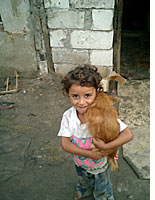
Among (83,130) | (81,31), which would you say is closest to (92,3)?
(81,31)

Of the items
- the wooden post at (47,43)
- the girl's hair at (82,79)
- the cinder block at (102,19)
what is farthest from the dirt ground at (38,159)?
the cinder block at (102,19)

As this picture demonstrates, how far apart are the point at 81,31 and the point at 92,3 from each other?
0.56m

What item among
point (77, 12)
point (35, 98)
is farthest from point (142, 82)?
point (35, 98)

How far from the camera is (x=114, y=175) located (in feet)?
7.39

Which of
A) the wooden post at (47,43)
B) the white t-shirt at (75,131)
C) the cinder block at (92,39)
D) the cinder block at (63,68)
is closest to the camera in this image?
the white t-shirt at (75,131)

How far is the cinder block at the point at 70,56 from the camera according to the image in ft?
13.0

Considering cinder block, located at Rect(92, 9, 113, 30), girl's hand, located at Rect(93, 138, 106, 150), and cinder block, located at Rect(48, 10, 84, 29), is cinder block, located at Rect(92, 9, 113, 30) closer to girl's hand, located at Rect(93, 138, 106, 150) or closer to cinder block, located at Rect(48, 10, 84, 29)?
cinder block, located at Rect(48, 10, 84, 29)

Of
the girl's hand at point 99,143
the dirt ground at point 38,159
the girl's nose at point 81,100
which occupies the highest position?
the girl's nose at point 81,100

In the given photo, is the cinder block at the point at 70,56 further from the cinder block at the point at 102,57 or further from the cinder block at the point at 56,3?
the cinder block at the point at 56,3

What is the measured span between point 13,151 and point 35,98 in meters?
1.42

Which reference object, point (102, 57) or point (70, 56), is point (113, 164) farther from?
point (70, 56)

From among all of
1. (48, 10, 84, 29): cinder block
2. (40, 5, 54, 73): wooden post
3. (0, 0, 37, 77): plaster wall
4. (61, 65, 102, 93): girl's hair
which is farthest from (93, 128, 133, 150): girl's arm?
(0, 0, 37, 77): plaster wall

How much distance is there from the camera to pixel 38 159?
2.51 meters

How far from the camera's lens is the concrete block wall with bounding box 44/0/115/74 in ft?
11.3
